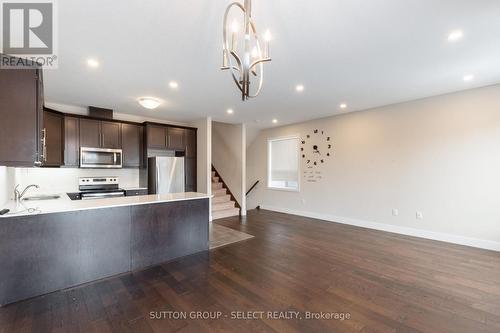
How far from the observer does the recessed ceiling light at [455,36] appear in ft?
7.33

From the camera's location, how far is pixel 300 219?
5.95m

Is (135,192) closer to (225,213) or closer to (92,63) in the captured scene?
(225,213)

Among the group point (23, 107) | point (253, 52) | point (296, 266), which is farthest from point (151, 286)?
point (253, 52)

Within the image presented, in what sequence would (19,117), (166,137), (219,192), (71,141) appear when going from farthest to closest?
(219,192) < (166,137) < (71,141) < (19,117)

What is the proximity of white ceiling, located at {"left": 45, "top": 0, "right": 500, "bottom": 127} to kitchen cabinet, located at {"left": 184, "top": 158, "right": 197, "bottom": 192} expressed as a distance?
78.9 inches

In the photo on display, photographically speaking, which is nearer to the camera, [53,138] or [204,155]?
[53,138]

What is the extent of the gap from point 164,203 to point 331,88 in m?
3.22

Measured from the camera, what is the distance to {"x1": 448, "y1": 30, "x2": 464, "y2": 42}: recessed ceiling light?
7.33ft

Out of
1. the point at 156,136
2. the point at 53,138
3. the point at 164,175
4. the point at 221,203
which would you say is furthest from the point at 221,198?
the point at 53,138

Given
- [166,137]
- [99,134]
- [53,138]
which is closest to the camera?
[53,138]

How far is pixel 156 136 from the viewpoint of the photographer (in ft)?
18.2

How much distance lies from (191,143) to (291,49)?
4168 millimetres

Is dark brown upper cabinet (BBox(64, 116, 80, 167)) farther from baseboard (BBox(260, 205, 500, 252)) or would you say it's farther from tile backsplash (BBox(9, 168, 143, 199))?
baseboard (BBox(260, 205, 500, 252))

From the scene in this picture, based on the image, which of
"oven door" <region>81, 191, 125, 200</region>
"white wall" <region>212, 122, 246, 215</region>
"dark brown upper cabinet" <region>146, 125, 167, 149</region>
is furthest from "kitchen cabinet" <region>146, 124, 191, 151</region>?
"white wall" <region>212, 122, 246, 215</region>
